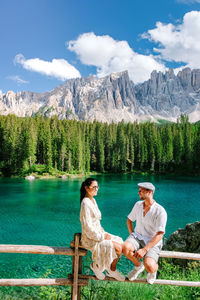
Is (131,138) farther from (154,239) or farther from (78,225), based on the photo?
(154,239)

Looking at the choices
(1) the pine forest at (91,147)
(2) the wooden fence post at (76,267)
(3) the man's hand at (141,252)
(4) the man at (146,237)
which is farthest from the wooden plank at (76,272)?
(1) the pine forest at (91,147)

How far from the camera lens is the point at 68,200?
30.6m

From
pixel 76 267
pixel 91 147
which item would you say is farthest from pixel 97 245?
pixel 91 147

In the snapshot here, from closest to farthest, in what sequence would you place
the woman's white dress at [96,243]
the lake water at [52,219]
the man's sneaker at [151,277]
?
the woman's white dress at [96,243] < the man's sneaker at [151,277] < the lake water at [52,219]

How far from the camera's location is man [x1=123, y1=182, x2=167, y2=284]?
4281mm

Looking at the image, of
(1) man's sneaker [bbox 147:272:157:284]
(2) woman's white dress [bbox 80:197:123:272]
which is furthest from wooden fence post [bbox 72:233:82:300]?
(1) man's sneaker [bbox 147:272:157:284]

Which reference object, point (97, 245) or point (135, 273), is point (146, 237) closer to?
point (135, 273)

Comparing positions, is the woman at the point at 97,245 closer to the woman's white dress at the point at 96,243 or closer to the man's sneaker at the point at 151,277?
the woman's white dress at the point at 96,243

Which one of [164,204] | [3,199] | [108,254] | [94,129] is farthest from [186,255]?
[94,129]

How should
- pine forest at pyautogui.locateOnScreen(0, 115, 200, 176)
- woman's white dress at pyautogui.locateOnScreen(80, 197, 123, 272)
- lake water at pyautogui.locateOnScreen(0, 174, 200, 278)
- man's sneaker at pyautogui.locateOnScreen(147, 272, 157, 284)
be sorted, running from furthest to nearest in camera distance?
pine forest at pyautogui.locateOnScreen(0, 115, 200, 176)
lake water at pyautogui.locateOnScreen(0, 174, 200, 278)
man's sneaker at pyautogui.locateOnScreen(147, 272, 157, 284)
woman's white dress at pyautogui.locateOnScreen(80, 197, 123, 272)

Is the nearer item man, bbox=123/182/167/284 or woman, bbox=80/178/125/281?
woman, bbox=80/178/125/281

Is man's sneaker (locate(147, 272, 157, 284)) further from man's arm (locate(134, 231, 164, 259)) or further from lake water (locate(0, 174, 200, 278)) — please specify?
lake water (locate(0, 174, 200, 278))

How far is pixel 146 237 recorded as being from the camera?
464cm

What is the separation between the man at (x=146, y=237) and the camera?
14.0ft
